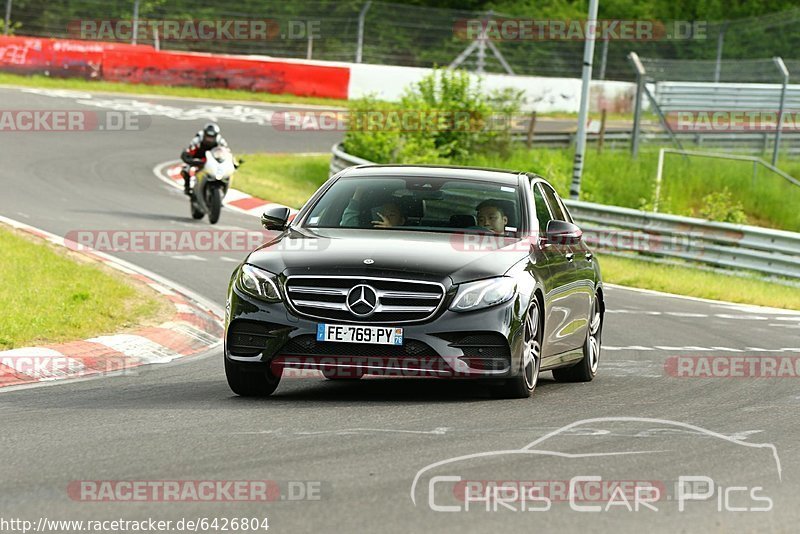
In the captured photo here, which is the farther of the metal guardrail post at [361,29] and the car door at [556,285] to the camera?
the metal guardrail post at [361,29]

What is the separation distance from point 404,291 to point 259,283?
90 centimetres

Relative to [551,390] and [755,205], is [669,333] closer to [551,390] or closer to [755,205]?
[551,390]

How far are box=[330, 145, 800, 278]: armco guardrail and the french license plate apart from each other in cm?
1493

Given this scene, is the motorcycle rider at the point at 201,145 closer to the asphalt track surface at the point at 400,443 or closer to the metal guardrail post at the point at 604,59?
the asphalt track surface at the point at 400,443

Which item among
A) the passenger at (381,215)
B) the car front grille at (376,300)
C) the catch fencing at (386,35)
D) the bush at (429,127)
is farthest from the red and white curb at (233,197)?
the car front grille at (376,300)

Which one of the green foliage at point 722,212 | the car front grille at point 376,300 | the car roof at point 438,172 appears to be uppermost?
the car roof at point 438,172

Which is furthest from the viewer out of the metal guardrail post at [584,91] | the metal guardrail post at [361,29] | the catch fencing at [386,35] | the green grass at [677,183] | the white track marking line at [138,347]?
the metal guardrail post at [361,29]

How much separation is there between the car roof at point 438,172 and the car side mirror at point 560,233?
499 mm

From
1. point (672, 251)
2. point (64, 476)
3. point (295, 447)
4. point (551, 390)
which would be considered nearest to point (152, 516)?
point (64, 476)

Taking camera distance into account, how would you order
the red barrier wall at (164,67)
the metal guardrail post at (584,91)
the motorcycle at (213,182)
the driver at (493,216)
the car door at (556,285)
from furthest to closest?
the red barrier wall at (164,67) → the metal guardrail post at (584,91) → the motorcycle at (213,182) → the driver at (493,216) → the car door at (556,285)

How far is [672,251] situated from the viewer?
23.9m

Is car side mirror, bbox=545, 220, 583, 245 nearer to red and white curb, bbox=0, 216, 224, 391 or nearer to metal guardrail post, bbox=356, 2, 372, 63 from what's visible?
red and white curb, bbox=0, 216, 224, 391

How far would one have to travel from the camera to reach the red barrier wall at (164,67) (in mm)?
38281

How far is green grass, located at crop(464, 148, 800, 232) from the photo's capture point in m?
29.4
